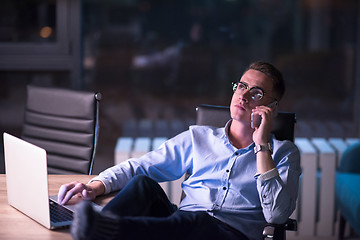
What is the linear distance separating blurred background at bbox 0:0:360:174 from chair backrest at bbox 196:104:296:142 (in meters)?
1.56

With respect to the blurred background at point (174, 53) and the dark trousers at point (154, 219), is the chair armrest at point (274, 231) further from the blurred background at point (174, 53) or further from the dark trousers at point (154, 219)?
the blurred background at point (174, 53)

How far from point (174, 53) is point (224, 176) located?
1983 mm

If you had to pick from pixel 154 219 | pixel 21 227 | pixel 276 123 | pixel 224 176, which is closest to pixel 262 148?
pixel 224 176

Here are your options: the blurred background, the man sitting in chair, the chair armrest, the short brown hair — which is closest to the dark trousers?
the man sitting in chair

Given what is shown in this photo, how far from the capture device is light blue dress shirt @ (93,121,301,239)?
7.34 feet

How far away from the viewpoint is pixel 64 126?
2.99 m

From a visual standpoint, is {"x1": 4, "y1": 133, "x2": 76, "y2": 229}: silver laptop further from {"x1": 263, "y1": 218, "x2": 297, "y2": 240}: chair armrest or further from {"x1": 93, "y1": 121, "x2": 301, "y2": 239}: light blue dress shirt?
{"x1": 263, "y1": 218, "x2": 297, "y2": 240}: chair armrest

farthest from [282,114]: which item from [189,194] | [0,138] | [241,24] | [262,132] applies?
[0,138]

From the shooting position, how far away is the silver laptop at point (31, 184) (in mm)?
1748

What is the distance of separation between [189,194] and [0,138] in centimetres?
217

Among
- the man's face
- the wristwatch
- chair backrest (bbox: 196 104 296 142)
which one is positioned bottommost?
the wristwatch

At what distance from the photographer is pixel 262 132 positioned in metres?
2.36

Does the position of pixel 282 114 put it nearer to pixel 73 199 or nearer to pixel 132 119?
pixel 73 199

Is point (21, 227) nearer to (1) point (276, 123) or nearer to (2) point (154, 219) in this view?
Result: (2) point (154, 219)
